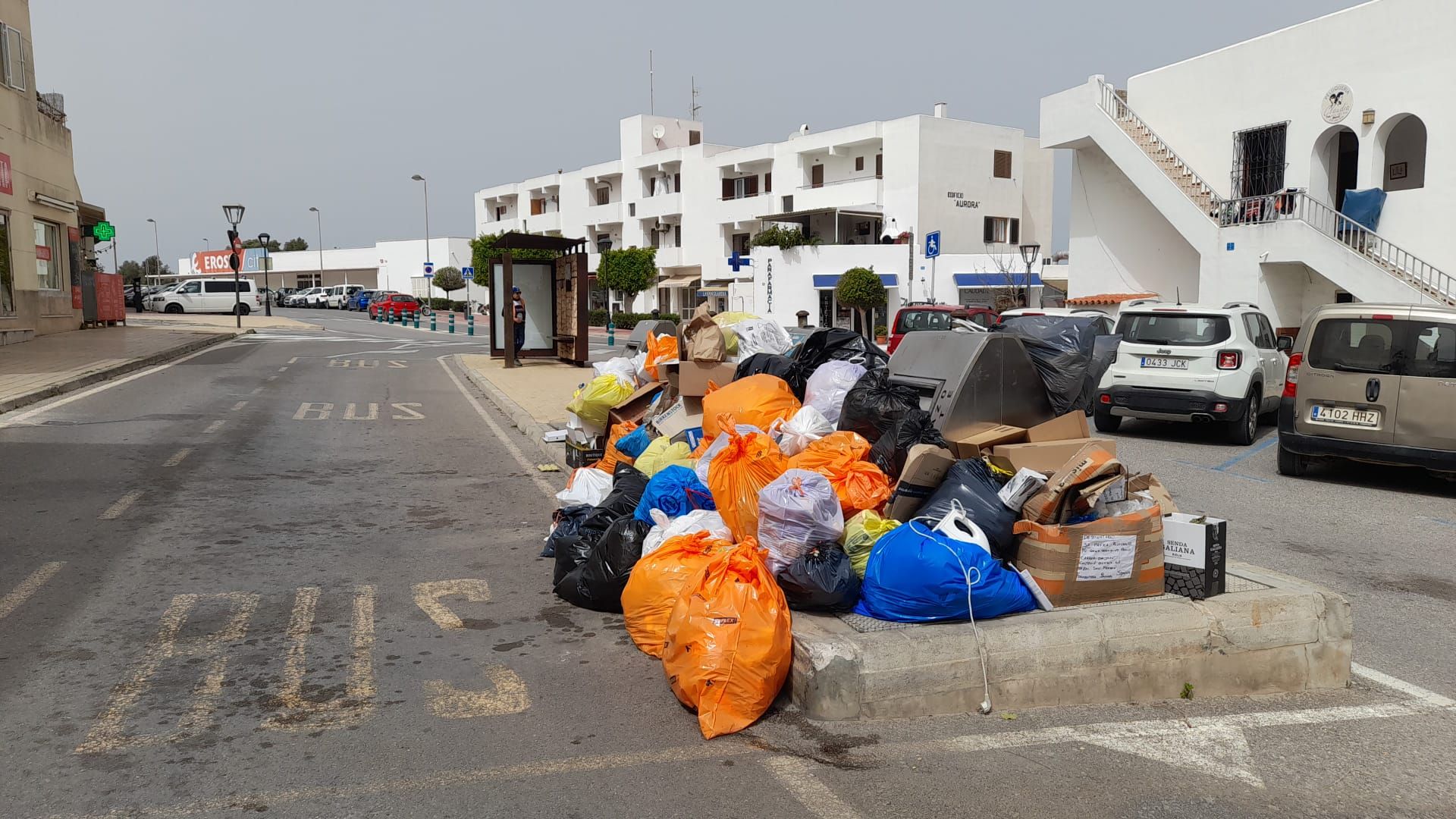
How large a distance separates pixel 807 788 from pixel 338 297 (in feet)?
245

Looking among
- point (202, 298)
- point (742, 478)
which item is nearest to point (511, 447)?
point (742, 478)

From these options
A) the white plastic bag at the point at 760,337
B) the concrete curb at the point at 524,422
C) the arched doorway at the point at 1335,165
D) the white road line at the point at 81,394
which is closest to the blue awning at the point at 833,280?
the arched doorway at the point at 1335,165

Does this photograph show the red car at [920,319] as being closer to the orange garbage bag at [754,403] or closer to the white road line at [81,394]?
the orange garbage bag at [754,403]

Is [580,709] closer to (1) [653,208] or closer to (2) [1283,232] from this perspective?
(2) [1283,232]

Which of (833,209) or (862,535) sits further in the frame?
(833,209)

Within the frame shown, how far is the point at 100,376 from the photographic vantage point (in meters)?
17.9

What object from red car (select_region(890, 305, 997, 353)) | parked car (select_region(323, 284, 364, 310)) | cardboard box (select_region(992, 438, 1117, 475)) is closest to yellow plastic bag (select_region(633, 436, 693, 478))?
cardboard box (select_region(992, 438, 1117, 475))

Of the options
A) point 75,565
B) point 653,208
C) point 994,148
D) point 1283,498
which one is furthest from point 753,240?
point 75,565

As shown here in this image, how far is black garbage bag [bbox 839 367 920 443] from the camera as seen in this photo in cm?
627

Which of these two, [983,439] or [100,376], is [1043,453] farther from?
[100,376]

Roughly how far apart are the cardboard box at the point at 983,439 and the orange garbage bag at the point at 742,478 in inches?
42.2

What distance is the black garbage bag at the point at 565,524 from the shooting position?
6363 mm

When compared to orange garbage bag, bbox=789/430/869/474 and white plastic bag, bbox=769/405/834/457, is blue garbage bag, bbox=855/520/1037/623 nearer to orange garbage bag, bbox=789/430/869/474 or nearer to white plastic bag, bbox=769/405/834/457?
orange garbage bag, bbox=789/430/869/474

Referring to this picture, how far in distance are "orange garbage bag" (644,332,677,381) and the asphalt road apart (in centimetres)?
186
